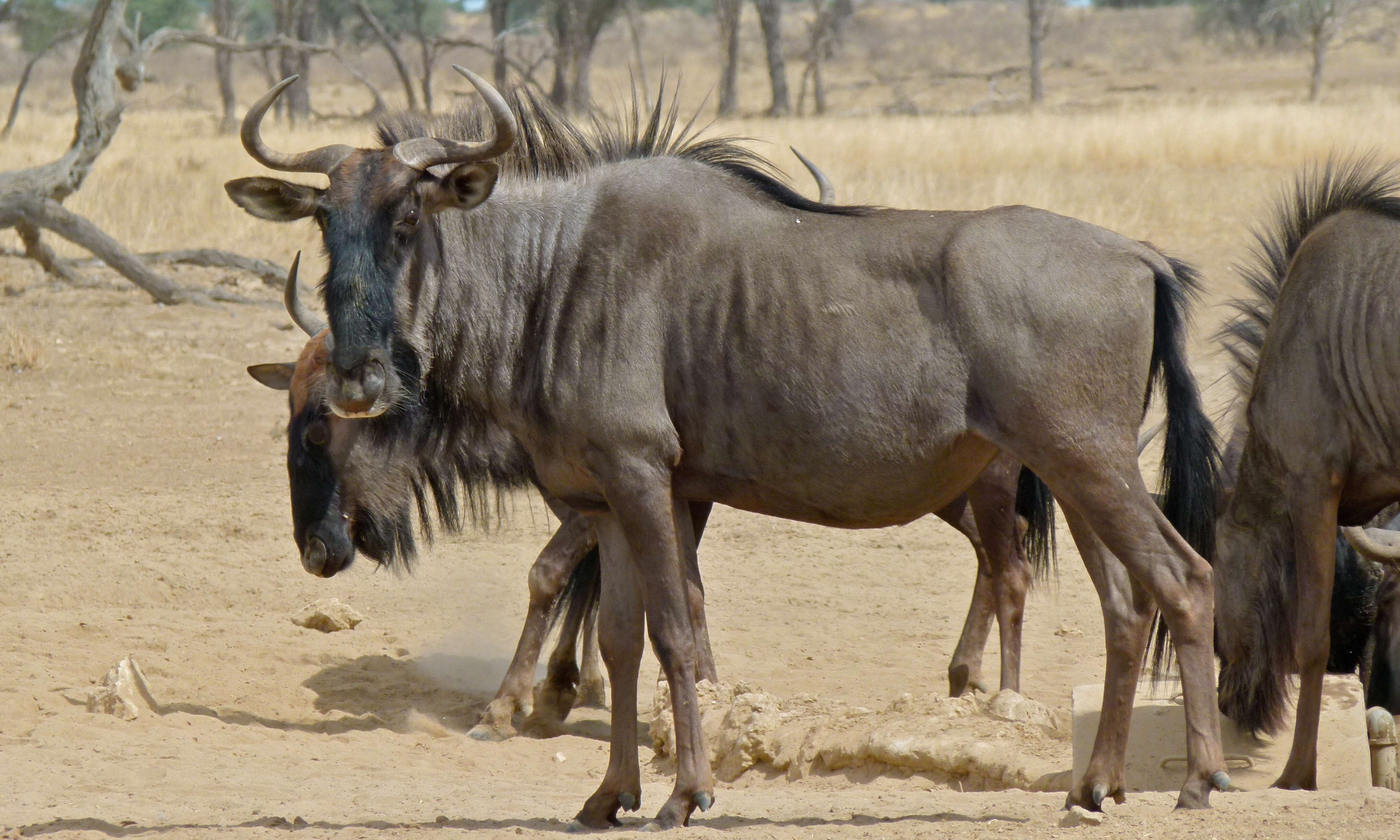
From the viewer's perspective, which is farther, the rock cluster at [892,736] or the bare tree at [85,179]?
the bare tree at [85,179]

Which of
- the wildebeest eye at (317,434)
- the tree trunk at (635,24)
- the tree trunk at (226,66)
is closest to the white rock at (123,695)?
the wildebeest eye at (317,434)

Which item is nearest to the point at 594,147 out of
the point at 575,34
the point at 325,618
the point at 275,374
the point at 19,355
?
the point at 275,374

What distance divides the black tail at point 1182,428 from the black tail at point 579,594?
2431 millimetres

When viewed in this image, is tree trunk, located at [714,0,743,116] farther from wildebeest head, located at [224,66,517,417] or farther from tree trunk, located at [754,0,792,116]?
wildebeest head, located at [224,66,517,417]

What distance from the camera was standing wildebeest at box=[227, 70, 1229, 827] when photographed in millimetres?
3893

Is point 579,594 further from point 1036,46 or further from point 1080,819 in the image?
point 1036,46

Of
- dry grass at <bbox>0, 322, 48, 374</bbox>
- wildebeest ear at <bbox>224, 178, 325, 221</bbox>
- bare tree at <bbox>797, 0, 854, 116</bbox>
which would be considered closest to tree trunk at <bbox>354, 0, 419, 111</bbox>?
bare tree at <bbox>797, 0, 854, 116</bbox>

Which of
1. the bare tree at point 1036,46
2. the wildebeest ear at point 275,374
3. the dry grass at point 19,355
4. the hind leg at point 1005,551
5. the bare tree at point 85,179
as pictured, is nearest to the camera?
the hind leg at point 1005,551

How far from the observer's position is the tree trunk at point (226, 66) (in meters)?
30.3

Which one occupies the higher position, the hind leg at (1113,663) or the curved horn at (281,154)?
the curved horn at (281,154)

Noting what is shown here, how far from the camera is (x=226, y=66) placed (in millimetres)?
32719

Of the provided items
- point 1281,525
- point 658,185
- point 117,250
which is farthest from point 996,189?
point 658,185

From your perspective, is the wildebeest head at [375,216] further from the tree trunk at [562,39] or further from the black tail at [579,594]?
the tree trunk at [562,39]

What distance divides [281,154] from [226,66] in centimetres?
3103
